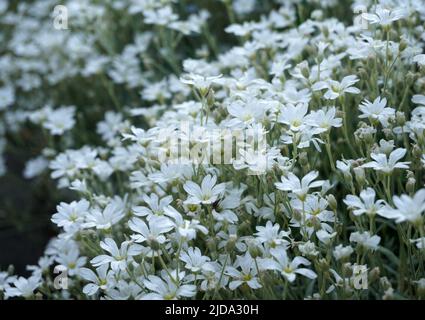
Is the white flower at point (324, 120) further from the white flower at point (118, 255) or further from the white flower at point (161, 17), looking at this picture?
the white flower at point (161, 17)

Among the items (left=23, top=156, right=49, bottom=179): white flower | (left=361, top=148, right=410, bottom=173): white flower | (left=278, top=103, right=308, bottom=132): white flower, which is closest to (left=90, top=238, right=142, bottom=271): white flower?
(left=278, top=103, right=308, bottom=132): white flower

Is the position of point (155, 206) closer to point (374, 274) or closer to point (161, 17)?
point (374, 274)

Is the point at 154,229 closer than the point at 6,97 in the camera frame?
Yes

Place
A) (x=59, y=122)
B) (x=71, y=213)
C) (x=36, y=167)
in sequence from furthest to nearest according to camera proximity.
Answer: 1. (x=36, y=167)
2. (x=59, y=122)
3. (x=71, y=213)

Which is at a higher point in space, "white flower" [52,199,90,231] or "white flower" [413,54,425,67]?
"white flower" [413,54,425,67]

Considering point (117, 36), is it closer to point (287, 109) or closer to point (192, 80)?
point (192, 80)

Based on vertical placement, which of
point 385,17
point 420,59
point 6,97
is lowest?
point 6,97

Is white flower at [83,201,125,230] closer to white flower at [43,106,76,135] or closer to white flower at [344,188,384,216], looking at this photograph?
white flower at [344,188,384,216]

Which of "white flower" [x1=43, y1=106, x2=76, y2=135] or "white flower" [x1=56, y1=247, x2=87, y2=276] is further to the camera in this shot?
"white flower" [x1=43, y1=106, x2=76, y2=135]

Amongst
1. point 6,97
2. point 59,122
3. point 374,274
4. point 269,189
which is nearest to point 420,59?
point 269,189
